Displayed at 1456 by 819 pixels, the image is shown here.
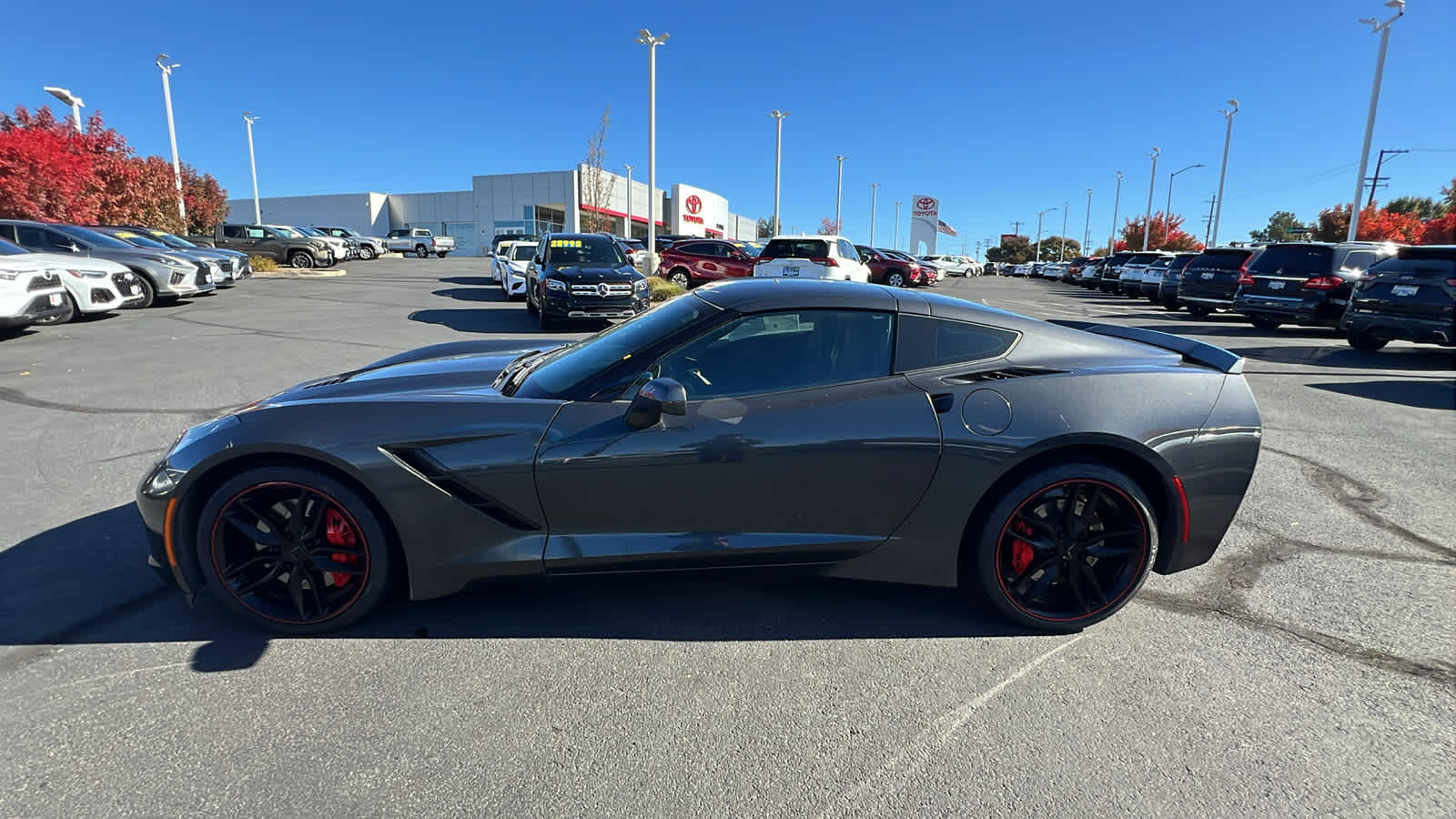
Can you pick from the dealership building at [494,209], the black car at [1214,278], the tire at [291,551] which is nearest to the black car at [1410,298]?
the black car at [1214,278]

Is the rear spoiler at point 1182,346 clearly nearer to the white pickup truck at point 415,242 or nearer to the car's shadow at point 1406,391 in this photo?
the car's shadow at point 1406,391

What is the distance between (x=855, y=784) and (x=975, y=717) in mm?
558

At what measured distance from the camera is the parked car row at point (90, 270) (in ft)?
32.2

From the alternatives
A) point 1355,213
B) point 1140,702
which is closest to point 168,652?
point 1140,702

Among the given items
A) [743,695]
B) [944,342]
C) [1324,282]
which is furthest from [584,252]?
[1324,282]

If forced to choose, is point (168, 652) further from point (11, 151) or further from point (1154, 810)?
point (11, 151)

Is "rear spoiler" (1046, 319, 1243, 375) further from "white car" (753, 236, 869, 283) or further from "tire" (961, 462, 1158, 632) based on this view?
"white car" (753, 236, 869, 283)

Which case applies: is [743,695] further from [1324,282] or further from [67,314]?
[1324,282]

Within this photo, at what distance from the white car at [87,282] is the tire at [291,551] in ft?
35.5

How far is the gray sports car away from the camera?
8.84 ft

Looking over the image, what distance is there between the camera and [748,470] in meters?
2.71

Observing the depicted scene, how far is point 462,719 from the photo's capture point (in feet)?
7.86

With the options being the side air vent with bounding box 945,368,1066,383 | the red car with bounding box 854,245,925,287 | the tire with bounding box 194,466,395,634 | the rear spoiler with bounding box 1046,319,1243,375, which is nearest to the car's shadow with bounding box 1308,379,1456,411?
the rear spoiler with bounding box 1046,319,1243,375

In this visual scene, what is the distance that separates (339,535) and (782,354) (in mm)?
1826
